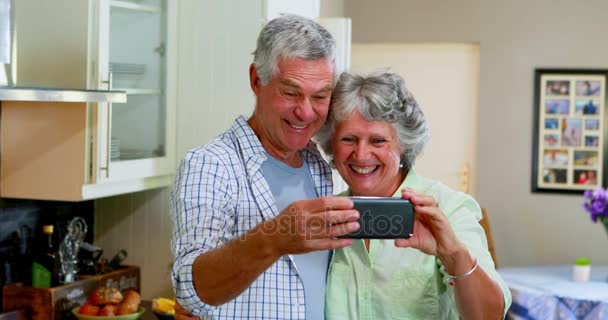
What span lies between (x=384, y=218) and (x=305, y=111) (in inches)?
11.5

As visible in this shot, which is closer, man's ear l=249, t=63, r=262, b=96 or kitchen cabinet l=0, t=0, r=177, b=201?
man's ear l=249, t=63, r=262, b=96

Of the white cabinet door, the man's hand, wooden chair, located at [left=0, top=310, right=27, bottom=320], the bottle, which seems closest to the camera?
the man's hand

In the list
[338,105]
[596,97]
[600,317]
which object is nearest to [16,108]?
[338,105]

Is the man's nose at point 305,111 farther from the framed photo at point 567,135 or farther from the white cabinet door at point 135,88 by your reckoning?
the framed photo at point 567,135

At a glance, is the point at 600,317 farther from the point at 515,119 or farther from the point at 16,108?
the point at 16,108

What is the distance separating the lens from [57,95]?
2295 millimetres

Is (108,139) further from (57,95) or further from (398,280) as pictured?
(398,280)

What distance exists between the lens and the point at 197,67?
3.13m

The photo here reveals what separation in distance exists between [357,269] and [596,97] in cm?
431

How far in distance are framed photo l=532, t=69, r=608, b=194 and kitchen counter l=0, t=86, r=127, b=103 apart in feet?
12.1

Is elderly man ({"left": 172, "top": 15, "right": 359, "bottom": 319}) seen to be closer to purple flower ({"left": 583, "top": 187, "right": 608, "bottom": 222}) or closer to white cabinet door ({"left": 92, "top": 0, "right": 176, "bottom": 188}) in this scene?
white cabinet door ({"left": 92, "top": 0, "right": 176, "bottom": 188})

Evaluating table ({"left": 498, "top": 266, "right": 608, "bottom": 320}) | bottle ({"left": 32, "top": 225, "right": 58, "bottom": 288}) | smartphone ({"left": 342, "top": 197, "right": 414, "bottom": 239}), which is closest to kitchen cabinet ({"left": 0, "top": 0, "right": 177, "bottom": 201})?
bottle ({"left": 32, "top": 225, "right": 58, "bottom": 288})

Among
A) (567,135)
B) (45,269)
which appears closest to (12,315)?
(45,269)

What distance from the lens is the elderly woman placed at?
1663mm
